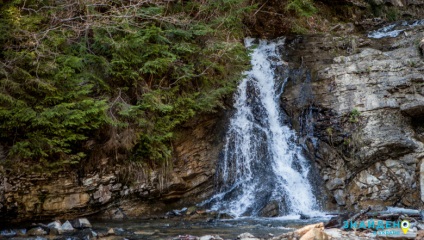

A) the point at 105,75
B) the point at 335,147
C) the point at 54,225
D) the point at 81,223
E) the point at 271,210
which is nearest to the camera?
the point at 54,225

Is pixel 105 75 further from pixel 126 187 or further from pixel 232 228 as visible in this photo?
pixel 232 228

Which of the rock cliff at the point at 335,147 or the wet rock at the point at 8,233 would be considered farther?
the rock cliff at the point at 335,147

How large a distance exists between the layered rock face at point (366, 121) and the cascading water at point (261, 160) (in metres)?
0.50

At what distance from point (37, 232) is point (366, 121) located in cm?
868

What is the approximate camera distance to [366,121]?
432 inches

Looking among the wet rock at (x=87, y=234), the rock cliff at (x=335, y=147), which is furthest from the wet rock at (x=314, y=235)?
the rock cliff at (x=335, y=147)

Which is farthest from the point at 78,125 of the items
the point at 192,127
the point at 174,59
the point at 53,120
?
the point at 192,127

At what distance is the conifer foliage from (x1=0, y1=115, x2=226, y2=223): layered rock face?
438mm

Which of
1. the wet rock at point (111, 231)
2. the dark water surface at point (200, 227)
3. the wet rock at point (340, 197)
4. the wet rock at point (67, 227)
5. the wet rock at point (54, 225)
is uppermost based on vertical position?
the wet rock at point (340, 197)

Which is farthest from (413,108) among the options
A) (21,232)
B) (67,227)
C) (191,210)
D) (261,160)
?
(21,232)

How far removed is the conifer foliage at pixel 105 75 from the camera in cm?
755

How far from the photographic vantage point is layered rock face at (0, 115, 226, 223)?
8133 mm

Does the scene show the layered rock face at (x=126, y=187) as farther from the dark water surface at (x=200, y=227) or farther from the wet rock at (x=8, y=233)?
the dark water surface at (x=200, y=227)

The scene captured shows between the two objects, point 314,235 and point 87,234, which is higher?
point 314,235
